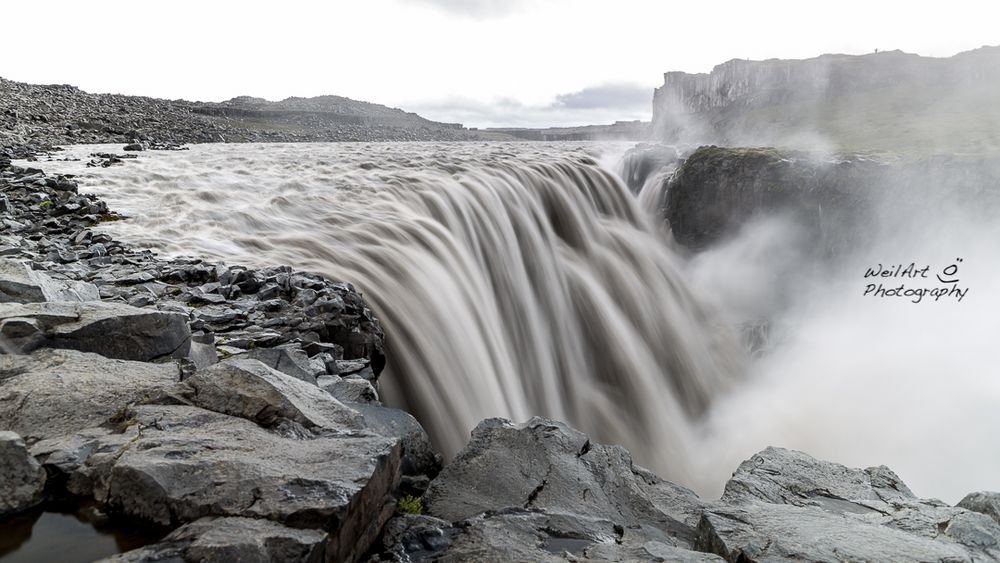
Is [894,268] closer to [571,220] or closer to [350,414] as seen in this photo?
[571,220]

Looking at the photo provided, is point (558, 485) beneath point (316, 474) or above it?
beneath

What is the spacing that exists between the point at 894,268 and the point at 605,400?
49.1 ft

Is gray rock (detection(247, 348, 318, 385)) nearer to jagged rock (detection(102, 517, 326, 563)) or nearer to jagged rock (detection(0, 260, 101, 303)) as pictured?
jagged rock (detection(0, 260, 101, 303))

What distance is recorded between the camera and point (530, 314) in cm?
1309

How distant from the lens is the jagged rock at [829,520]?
4098 millimetres

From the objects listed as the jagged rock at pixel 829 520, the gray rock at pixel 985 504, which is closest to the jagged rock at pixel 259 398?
the jagged rock at pixel 829 520

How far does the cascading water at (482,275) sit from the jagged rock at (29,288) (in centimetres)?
339

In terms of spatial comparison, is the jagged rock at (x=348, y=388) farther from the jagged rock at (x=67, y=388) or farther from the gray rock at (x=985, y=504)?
the gray rock at (x=985, y=504)

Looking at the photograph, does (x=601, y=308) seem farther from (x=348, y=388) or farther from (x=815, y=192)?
(x=815, y=192)

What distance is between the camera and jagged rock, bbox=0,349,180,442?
12.3 feet

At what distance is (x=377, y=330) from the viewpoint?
26.4 ft

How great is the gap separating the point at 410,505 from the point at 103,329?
10.2 ft

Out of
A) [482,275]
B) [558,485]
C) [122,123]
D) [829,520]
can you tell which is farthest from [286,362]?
[122,123]

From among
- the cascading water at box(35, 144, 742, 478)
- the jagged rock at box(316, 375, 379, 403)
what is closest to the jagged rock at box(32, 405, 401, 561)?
the jagged rock at box(316, 375, 379, 403)
